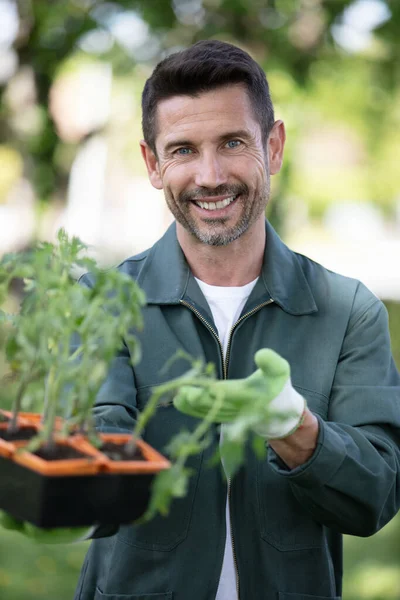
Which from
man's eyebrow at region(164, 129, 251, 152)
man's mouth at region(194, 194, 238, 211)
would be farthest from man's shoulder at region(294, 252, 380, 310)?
man's eyebrow at region(164, 129, 251, 152)

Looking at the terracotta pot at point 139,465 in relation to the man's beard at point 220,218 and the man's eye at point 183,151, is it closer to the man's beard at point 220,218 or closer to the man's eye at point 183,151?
the man's beard at point 220,218

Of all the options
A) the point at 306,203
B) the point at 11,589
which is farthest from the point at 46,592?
the point at 306,203

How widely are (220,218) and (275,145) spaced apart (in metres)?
0.40

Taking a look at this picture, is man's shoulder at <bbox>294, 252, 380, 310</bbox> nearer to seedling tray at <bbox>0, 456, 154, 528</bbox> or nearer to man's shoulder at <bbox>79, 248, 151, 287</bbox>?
man's shoulder at <bbox>79, 248, 151, 287</bbox>

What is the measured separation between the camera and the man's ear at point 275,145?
8.26 feet

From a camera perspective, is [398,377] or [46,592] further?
[46,592]

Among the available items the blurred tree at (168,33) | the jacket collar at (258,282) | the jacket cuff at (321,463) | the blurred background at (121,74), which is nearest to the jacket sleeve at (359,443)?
the jacket cuff at (321,463)

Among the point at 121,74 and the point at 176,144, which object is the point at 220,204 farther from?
the point at 121,74

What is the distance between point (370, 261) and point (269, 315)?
2034 cm

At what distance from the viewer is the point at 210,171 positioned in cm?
223

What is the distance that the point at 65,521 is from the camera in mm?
1423

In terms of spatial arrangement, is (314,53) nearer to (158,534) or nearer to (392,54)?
(392,54)

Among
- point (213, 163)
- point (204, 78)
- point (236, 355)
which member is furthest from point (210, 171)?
point (236, 355)

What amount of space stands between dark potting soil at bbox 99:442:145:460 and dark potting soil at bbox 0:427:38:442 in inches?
5.4
